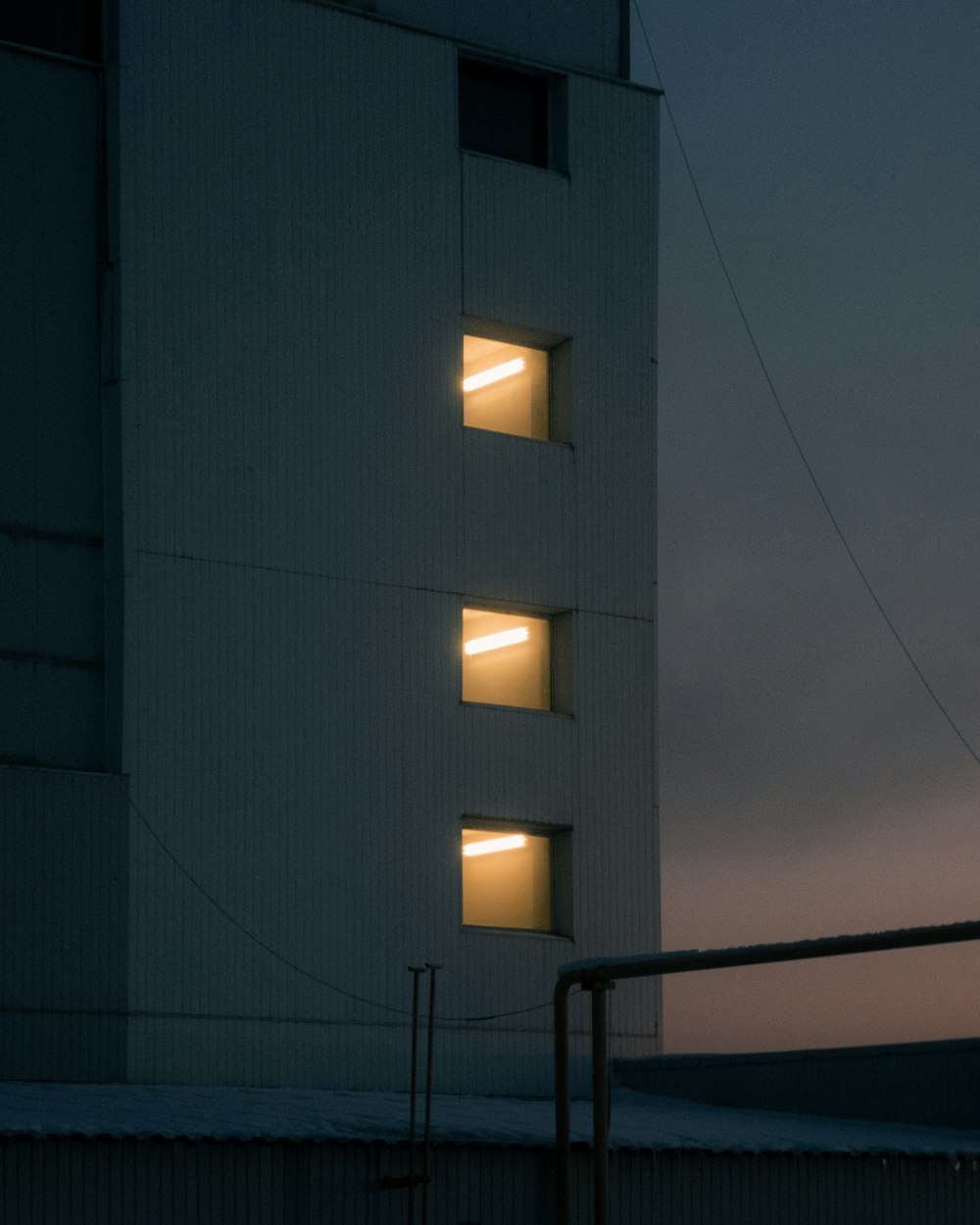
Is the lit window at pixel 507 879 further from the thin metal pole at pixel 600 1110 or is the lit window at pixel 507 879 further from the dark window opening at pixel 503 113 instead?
the thin metal pole at pixel 600 1110

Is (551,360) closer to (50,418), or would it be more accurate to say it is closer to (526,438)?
(526,438)

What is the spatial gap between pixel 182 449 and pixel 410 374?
492cm

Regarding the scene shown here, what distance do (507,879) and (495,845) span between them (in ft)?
2.23

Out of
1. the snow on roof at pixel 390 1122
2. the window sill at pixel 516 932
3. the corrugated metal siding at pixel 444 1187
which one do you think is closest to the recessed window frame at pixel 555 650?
the window sill at pixel 516 932

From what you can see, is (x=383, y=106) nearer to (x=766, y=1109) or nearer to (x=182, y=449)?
(x=182, y=449)

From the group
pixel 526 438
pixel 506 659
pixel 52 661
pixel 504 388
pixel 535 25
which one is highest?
pixel 535 25

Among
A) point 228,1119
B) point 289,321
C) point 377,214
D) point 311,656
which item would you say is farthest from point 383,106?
point 228,1119

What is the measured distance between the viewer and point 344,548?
123 feet

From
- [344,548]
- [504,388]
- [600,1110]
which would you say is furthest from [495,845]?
[600,1110]

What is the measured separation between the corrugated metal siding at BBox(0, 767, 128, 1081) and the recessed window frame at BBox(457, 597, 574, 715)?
8025 mm

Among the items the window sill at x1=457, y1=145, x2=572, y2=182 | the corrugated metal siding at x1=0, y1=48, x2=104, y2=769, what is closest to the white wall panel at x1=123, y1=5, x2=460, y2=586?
the window sill at x1=457, y1=145, x2=572, y2=182

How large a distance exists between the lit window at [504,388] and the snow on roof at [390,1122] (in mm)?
12733

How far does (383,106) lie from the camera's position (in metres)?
38.9

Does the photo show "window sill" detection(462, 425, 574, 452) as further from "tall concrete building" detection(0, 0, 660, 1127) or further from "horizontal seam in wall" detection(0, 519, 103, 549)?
"horizontal seam in wall" detection(0, 519, 103, 549)
